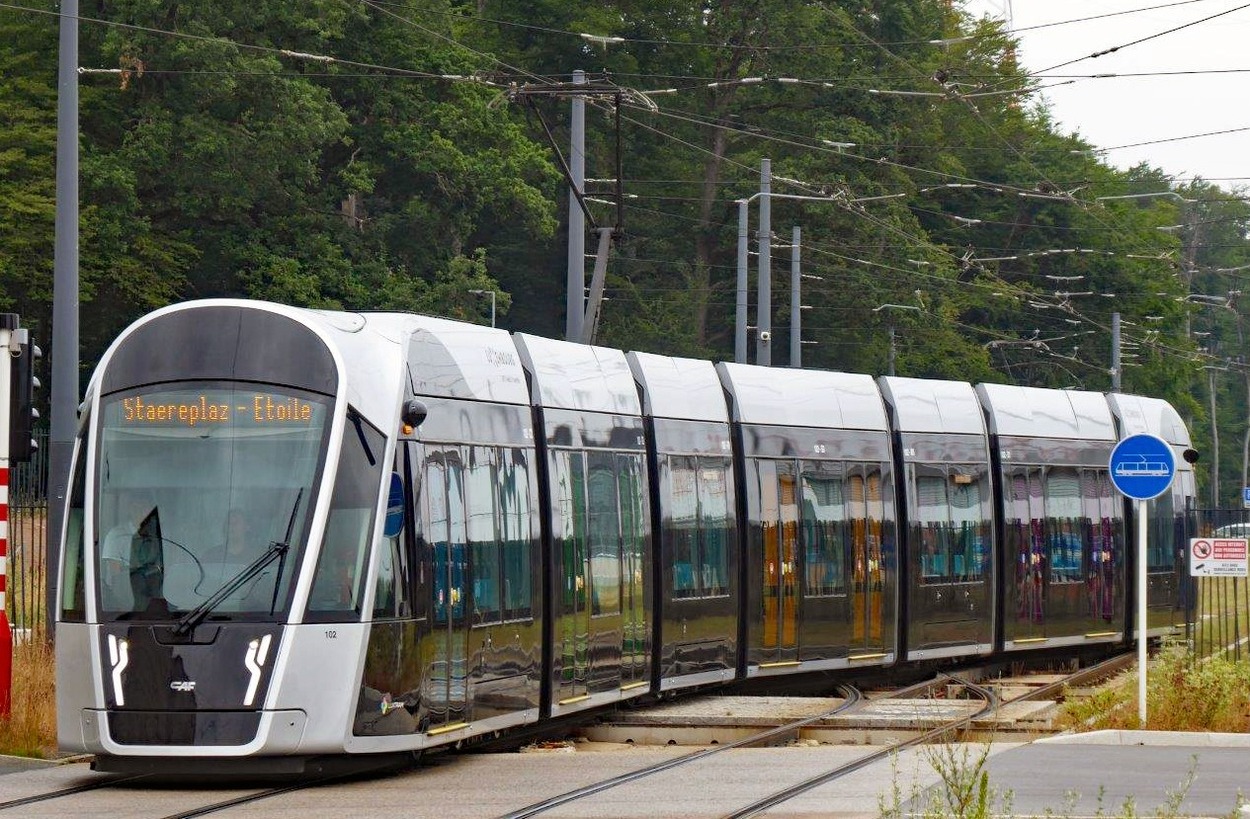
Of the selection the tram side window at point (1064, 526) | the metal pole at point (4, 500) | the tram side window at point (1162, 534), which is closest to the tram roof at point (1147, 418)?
the tram side window at point (1162, 534)

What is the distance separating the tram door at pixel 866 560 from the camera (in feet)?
74.2

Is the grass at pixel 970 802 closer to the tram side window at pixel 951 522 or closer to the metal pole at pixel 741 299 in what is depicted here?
the tram side window at pixel 951 522

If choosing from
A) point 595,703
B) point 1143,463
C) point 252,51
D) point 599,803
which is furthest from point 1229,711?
point 252,51

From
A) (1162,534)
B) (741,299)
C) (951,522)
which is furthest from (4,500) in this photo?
(741,299)

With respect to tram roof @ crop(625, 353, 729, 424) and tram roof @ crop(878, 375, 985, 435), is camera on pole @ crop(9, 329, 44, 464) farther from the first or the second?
tram roof @ crop(878, 375, 985, 435)

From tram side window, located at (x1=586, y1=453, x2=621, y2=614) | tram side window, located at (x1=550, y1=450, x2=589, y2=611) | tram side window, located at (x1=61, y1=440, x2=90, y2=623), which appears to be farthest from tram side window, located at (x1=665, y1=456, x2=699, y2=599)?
tram side window, located at (x1=61, y1=440, x2=90, y2=623)

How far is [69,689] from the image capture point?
44.1 feet

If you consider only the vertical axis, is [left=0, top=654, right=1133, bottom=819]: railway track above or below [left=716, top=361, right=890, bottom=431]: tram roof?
below

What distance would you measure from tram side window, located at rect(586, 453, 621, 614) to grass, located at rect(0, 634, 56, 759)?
4.05 m

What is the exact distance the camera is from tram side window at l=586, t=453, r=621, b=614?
683 inches

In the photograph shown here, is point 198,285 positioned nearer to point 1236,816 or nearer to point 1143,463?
point 1143,463

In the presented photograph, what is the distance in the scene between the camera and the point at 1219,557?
18.7 m

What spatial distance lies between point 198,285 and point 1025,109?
44360 mm

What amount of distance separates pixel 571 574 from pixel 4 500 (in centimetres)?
409
